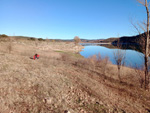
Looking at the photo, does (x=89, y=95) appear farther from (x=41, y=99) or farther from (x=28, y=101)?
(x=28, y=101)

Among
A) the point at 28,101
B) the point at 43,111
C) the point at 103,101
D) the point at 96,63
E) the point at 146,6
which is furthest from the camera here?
the point at 96,63

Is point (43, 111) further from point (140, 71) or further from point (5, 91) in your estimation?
point (140, 71)

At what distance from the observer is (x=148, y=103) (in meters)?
5.19

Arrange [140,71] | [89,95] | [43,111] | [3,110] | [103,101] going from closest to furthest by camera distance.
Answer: [3,110] < [43,111] < [103,101] < [89,95] < [140,71]

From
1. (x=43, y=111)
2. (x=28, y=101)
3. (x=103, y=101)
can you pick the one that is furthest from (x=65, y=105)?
(x=103, y=101)

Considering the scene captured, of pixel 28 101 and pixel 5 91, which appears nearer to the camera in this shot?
pixel 28 101

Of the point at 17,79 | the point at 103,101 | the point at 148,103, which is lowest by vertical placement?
the point at 148,103

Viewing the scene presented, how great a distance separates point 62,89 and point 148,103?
494 centimetres

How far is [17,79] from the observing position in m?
4.98

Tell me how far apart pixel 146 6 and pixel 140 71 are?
5.15 meters

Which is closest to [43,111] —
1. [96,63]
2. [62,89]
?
[62,89]

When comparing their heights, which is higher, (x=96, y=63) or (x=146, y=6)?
(x=146, y=6)

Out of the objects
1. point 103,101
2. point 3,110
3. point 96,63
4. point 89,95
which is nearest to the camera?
point 3,110

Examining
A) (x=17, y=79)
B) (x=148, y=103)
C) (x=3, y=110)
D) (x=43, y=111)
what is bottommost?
(x=148, y=103)
